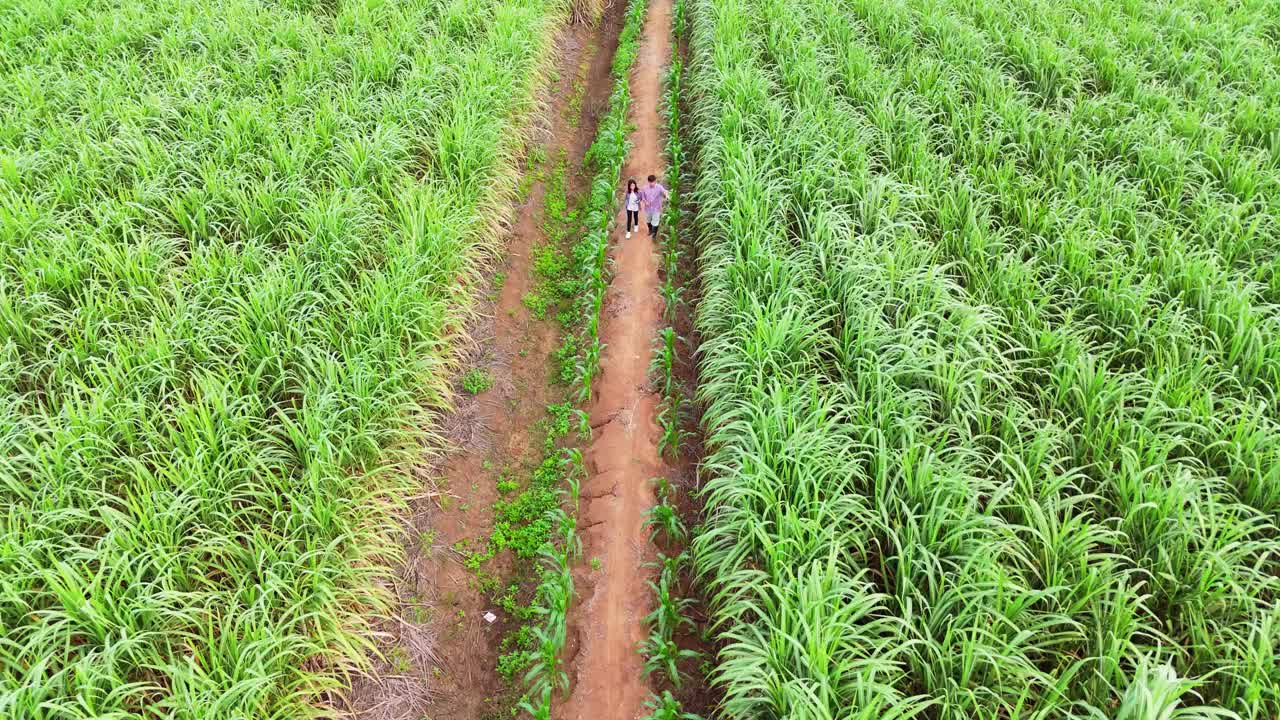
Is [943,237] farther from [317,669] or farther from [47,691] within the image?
[47,691]

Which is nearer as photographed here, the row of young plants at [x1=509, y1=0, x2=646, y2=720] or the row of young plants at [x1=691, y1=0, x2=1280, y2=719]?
the row of young plants at [x1=691, y1=0, x2=1280, y2=719]

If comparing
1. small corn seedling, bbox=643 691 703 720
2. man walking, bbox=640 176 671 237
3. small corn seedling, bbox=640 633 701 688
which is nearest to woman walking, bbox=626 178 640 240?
man walking, bbox=640 176 671 237

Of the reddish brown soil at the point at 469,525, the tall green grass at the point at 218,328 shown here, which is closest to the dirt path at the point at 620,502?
the reddish brown soil at the point at 469,525

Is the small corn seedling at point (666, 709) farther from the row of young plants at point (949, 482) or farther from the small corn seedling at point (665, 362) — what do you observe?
the small corn seedling at point (665, 362)

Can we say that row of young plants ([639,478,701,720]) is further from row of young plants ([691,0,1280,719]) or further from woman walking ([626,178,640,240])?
woman walking ([626,178,640,240])

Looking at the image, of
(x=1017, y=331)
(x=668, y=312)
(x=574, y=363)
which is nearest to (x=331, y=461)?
(x=574, y=363)

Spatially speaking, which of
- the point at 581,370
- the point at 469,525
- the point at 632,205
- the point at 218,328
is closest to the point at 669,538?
the point at 469,525
